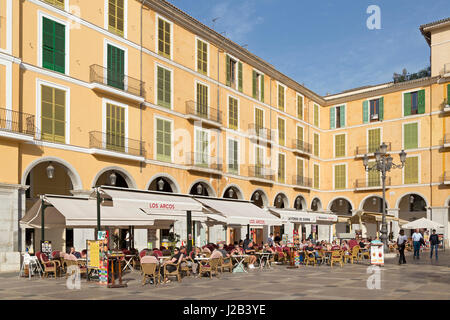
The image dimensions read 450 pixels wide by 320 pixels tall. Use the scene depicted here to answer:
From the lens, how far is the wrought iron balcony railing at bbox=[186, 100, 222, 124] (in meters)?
29.1

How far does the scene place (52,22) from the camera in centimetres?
2138

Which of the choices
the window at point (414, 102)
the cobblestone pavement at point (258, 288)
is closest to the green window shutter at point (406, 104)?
the window at point (414, 102)

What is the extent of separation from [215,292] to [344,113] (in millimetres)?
35781

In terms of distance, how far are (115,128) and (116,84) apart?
7.01ft

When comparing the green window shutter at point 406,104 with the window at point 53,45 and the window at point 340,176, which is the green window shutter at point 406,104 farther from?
the window at point 53,45

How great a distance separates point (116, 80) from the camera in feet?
80.0

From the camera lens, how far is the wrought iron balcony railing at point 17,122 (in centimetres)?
1895

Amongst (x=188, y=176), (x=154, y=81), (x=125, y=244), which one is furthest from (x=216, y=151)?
(x=125, y=244)

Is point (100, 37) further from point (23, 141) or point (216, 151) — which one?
point (216, 151)

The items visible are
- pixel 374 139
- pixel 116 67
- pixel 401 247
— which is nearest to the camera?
pixel 401 247

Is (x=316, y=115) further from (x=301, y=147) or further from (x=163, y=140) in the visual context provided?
(x=163, y=140)

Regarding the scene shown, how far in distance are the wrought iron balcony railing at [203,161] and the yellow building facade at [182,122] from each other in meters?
0.08

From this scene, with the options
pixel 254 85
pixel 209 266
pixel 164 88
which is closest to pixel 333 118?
pixel 254 85

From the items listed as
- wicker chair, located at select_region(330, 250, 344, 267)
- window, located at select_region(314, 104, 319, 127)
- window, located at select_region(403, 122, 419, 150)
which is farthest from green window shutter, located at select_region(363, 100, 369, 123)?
wicker chair, located at select_region(330, 250, 344, 267)
